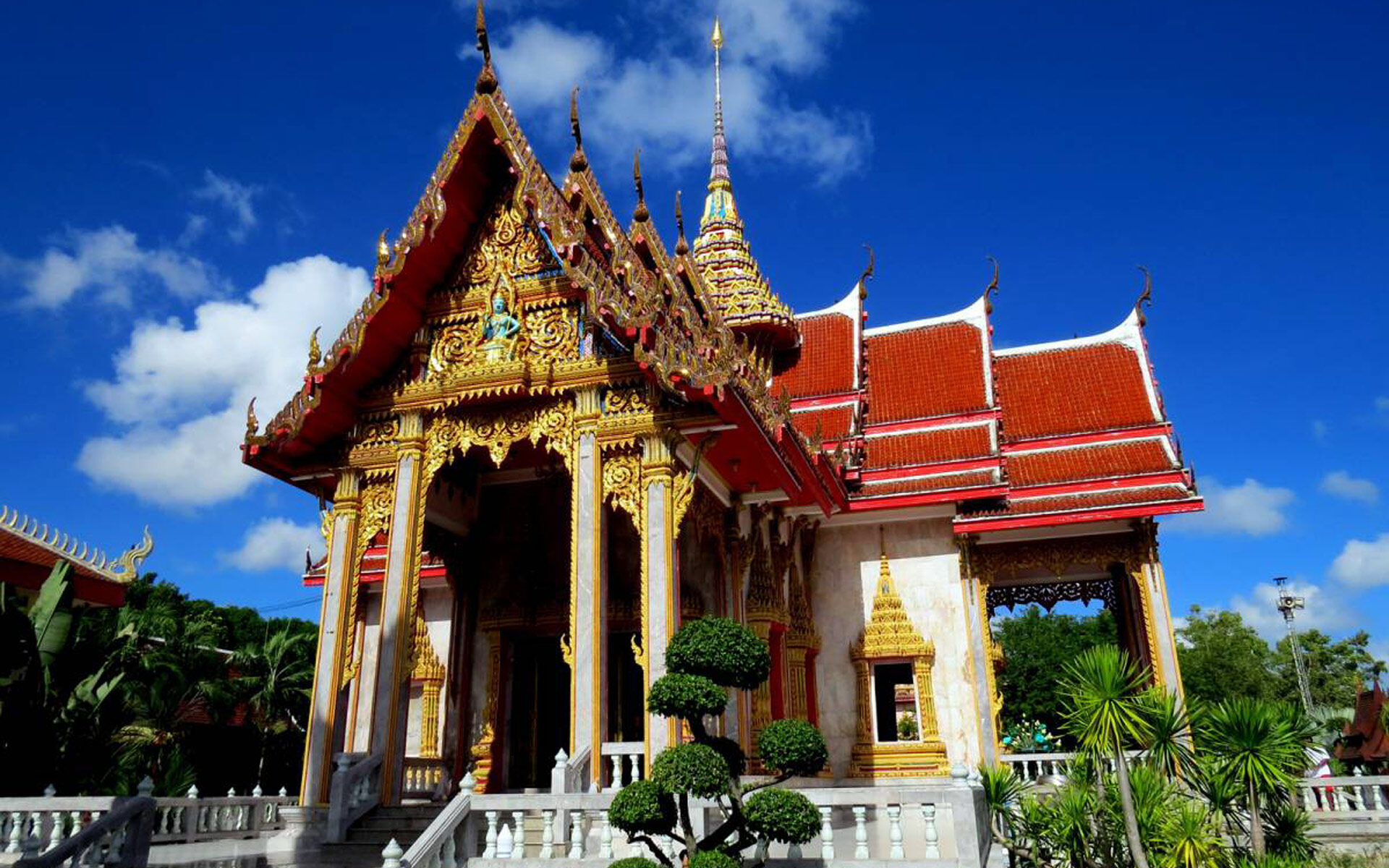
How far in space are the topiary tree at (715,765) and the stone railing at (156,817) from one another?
3871 mm

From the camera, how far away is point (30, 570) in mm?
13070

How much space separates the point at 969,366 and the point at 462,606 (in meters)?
8.12

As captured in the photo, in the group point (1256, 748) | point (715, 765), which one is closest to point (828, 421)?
point (1256, 748)

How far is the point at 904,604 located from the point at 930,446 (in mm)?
2179

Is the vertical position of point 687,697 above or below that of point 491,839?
above

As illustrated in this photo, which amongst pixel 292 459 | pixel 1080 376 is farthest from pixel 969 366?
pixel 292 459

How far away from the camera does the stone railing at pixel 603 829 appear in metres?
6.49

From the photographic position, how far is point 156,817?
8.83 m

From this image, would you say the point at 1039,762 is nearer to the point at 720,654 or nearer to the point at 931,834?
the point at 931,834

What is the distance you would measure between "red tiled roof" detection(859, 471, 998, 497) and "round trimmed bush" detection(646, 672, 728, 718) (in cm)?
705


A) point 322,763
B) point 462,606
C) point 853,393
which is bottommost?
point 322,763

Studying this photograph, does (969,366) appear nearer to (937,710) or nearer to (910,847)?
(937,710)

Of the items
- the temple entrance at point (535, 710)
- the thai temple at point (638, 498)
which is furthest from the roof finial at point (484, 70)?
the temple entrance at point (535, 710)

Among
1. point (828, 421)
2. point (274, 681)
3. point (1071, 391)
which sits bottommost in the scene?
point (274, 681)
